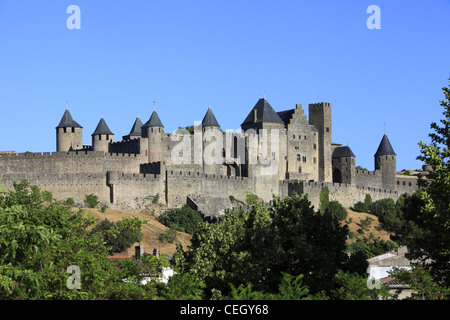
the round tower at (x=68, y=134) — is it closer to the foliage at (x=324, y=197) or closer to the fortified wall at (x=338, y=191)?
the fortified wall at (x=338, y=191)

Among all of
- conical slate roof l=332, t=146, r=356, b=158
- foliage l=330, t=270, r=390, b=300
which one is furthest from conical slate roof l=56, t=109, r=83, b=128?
foliage l=330, t=270, r=390, b=300

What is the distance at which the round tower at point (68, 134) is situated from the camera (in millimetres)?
80688

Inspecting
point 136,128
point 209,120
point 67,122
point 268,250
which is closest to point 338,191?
point 209,120

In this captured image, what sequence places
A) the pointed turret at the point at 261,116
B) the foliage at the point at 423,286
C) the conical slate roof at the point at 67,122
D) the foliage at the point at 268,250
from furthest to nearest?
1. the pointed turret at the point at 261,116
2. the conical slate roof at the point at 67,122
3. the foliage at the point at 268,250
4. the foliage at the point at 423,286

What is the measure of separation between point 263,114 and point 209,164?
9679 mm

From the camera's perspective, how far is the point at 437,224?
3209 centimetres

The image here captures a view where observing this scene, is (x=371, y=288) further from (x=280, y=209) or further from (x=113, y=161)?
(x=113, y=161)

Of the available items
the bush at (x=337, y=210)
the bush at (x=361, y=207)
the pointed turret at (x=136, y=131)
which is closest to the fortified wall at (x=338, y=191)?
the bush at (x=361, y=207)

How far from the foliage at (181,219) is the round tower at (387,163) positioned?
100 ft

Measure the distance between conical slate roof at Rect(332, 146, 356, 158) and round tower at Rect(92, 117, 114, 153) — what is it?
25.7 meters

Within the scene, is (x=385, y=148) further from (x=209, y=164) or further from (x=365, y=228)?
(x=209, y=164)

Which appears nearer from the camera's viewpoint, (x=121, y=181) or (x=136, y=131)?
(x=121, y=181)

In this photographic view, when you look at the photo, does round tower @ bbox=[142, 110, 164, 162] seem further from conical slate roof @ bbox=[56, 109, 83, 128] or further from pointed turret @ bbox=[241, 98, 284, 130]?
pointed turret @ bbox=[241, 98, 284, 130]

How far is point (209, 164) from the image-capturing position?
82.2 m
